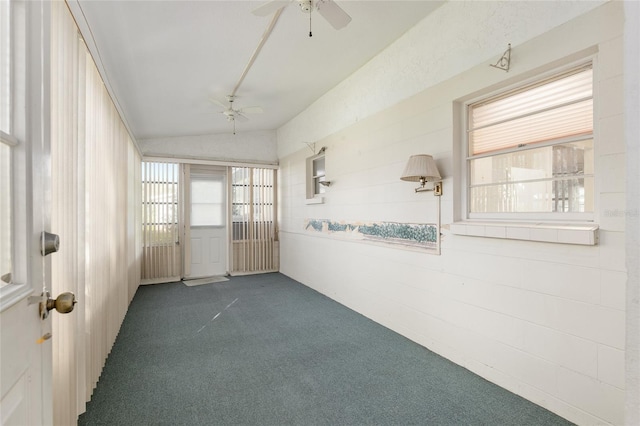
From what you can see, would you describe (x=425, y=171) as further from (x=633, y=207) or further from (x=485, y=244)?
(x=633, y=207)

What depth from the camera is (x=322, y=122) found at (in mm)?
4848

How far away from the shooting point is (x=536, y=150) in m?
2.26

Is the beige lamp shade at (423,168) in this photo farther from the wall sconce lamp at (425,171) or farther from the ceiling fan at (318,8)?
the ceiling fan at (318,8)

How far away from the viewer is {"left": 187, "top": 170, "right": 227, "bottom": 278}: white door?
20.2ft

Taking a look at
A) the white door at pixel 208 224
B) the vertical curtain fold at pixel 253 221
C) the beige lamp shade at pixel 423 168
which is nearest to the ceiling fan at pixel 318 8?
the beige lamp shade at pixel 423 168

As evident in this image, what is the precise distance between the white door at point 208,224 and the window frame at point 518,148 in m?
4.87

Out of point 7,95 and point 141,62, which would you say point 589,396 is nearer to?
point 7,95

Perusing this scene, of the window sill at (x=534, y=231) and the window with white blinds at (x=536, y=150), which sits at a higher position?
the window with white blinds at (x=536, y=150)

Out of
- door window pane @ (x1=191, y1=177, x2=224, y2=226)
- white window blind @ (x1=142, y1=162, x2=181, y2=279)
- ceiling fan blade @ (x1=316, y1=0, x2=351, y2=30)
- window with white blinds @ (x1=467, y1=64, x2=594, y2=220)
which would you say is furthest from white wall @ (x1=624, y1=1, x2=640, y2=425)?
door window pane @ (x1=191, y1=177, x2=224, y2=226)

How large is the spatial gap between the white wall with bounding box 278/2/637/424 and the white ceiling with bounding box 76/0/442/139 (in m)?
0.38

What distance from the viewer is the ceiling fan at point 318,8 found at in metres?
2.09

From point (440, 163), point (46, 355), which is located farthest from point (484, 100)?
point (46, 355)

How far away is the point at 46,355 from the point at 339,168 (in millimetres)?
3826

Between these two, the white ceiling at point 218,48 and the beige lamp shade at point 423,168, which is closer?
the white ceiling at point 218,48
